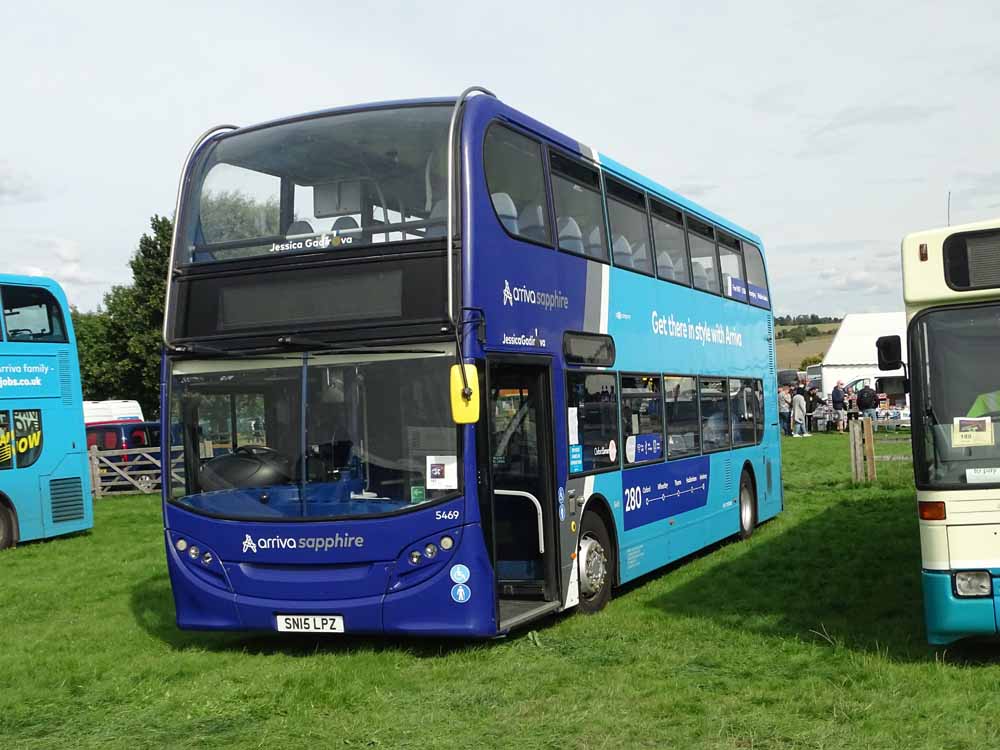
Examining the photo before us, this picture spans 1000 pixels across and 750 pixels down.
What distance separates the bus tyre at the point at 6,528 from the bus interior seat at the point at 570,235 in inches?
452

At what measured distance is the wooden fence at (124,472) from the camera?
28.0 meters

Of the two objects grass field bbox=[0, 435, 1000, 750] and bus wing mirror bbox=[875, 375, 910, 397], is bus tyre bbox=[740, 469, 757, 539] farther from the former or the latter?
bus wing mirror bbox=[875, 375, 910, 397]

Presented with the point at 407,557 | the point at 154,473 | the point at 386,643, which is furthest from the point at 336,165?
the point at 154,473

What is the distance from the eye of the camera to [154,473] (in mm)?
28969

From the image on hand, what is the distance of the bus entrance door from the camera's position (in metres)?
9.91

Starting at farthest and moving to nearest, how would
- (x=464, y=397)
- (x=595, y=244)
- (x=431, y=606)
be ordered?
1. (x=595, y=244)
2. (x=431, y=606)
3. (x=464, y=397)

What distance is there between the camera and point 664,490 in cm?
1278

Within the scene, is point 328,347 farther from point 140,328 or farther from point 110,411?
point 140,328

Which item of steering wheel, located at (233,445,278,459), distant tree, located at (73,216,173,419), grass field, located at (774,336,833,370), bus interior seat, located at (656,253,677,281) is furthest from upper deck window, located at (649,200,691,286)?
grass field, located at (774,336,833,370)

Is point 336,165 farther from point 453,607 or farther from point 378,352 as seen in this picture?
point 453,607

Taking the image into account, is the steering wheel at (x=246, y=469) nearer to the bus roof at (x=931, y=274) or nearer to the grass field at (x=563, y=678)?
the grass field at (x=563, y=678)

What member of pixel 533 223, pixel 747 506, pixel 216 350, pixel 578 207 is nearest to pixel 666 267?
pixel 578 207

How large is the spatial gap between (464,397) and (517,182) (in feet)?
7.09

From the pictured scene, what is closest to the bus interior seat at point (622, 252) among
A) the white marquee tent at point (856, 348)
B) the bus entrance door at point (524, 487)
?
the bus entrance door at point (524, 487)
